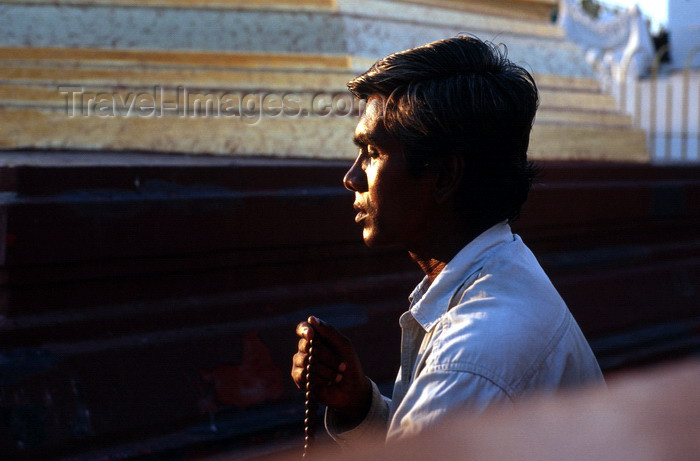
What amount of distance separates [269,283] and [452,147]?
1.28 metres

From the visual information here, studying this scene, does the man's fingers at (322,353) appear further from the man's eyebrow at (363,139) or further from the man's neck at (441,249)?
the man's eyebrow at (363,139)

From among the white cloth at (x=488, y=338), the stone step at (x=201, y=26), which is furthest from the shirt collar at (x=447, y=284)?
the stone step at (x=201, y=26)

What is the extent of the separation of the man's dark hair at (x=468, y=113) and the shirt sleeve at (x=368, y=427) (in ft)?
1.25

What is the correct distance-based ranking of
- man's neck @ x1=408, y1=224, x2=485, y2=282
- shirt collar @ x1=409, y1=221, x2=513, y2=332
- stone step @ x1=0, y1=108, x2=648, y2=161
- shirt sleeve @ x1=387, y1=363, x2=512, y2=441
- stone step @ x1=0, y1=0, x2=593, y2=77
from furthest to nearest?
1. stone step @ x1=0, y1=0, x2=593, y2=77
2. stone step @ x1=0, y1=108, x2=648, y2=161
3. man's neck @ x1=408, y1=224, x2=485, y2=282
4. shirt collar @ x1=409, y1=221, x2=513, y2=332
5. shirt sleeve @ x1=387, y1=363, x2=512, y2=441

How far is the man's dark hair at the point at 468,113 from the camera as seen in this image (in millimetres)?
1369

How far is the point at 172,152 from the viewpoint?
3141 mm

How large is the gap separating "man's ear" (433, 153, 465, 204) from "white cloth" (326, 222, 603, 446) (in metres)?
0.09

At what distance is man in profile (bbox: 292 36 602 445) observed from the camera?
117 cm

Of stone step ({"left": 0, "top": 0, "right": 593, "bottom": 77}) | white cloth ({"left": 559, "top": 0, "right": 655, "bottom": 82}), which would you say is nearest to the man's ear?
stone step ({"left": 0, "top": 0, "right": 593, "bottom": 77})

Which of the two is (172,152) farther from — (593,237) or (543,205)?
(593,237)

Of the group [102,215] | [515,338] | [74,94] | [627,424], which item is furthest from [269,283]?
[627,424]

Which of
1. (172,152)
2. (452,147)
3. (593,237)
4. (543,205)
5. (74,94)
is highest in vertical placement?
(452,147)

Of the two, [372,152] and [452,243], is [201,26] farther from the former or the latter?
[452,243]

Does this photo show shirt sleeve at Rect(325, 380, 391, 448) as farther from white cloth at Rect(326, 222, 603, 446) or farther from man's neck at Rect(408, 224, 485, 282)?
man's neck at Rect(408, 224, 485, 282)
